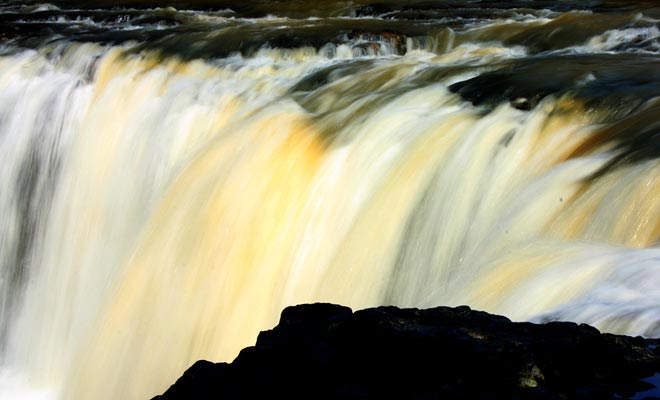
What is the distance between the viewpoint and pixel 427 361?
2.92 metres

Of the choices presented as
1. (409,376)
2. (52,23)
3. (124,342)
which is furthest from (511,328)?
(52,23)

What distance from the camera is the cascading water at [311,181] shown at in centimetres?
502

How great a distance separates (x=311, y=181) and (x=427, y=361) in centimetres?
365

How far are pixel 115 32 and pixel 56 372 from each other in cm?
444

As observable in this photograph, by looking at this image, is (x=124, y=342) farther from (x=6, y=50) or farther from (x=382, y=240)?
(x=6, y=50)

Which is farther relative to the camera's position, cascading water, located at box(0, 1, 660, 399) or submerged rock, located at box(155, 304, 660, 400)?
cascading water, located at box(0, 1, 660, 399)

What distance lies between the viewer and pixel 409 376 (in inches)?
113

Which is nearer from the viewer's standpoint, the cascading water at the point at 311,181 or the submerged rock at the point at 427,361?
the submerged rock at the point at 427,361

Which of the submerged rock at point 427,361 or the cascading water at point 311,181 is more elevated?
the submerged rock at point 427,361

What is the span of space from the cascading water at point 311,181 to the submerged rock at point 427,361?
0.55 m

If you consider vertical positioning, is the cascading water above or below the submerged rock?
below

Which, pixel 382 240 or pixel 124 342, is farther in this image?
pixel 124 342

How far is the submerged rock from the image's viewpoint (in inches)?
110

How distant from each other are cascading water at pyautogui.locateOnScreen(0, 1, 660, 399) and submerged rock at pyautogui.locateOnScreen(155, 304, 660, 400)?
55 centimetres
